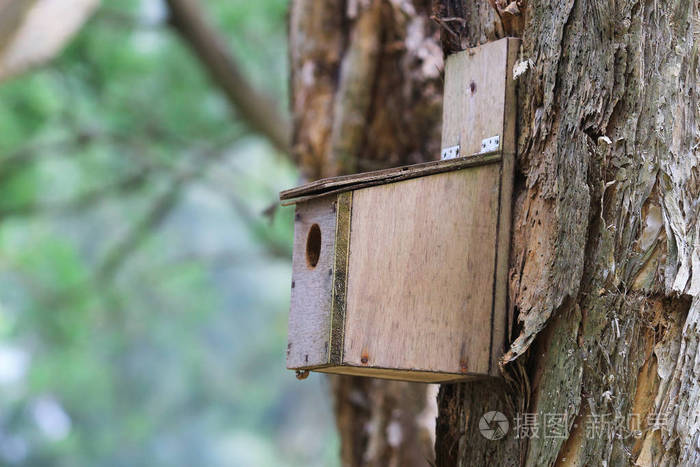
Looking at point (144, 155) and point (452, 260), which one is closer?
point (452, 260)

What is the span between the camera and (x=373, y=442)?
3.04 meters

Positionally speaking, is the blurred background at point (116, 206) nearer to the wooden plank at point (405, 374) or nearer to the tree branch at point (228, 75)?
the tree branch at point (228, 75)

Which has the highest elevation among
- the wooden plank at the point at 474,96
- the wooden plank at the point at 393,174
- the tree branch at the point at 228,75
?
the tree branch at the point at 228,75

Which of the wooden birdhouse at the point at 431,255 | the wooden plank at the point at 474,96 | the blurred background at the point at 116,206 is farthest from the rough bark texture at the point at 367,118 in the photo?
the wooden birdhouse at the point at 431,255

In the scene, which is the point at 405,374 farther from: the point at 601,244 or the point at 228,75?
the point at 228,75

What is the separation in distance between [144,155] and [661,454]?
4.55 m

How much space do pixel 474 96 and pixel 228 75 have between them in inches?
131

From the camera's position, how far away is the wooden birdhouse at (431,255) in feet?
4.69

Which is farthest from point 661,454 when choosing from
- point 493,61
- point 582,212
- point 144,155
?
point 144,155

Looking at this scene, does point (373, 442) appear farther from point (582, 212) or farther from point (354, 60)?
point (582, 212)

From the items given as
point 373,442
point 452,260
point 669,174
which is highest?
point 669,174

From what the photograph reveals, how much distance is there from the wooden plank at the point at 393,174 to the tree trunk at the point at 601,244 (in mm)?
75

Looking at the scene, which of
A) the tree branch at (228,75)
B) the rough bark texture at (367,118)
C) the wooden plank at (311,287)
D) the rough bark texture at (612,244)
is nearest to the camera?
the rough bark texture at (612,244)

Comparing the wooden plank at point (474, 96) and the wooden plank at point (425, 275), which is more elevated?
the wooden plank at point (474, 96)
